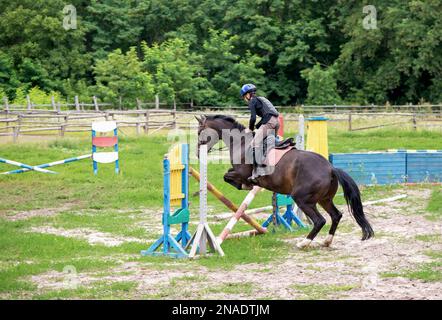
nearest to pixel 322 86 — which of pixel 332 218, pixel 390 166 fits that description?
pixel 390 166

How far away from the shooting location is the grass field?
9.82 meters

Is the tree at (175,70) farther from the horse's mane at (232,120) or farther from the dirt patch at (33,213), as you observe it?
the horse's mane at (232,120)

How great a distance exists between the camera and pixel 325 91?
171ft

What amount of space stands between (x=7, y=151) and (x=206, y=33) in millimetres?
33453

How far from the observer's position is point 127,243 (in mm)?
13125

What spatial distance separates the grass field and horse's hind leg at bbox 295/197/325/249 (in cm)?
25

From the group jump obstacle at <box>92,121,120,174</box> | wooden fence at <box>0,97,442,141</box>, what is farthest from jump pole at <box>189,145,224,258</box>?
wooden fence at <box>0,97,442,141</box>

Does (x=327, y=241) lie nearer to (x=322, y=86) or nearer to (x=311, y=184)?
(x=311, y=184)

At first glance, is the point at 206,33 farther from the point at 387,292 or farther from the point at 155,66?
the point at 387,292

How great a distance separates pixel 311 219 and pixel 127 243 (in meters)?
3.00

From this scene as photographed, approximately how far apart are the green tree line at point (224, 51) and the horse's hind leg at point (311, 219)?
34.2 m

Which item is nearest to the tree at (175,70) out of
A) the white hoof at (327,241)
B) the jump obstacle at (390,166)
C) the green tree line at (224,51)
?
the green tree line at (224,51)

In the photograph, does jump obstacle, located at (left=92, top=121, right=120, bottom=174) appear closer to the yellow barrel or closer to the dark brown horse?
the yellow barrel
